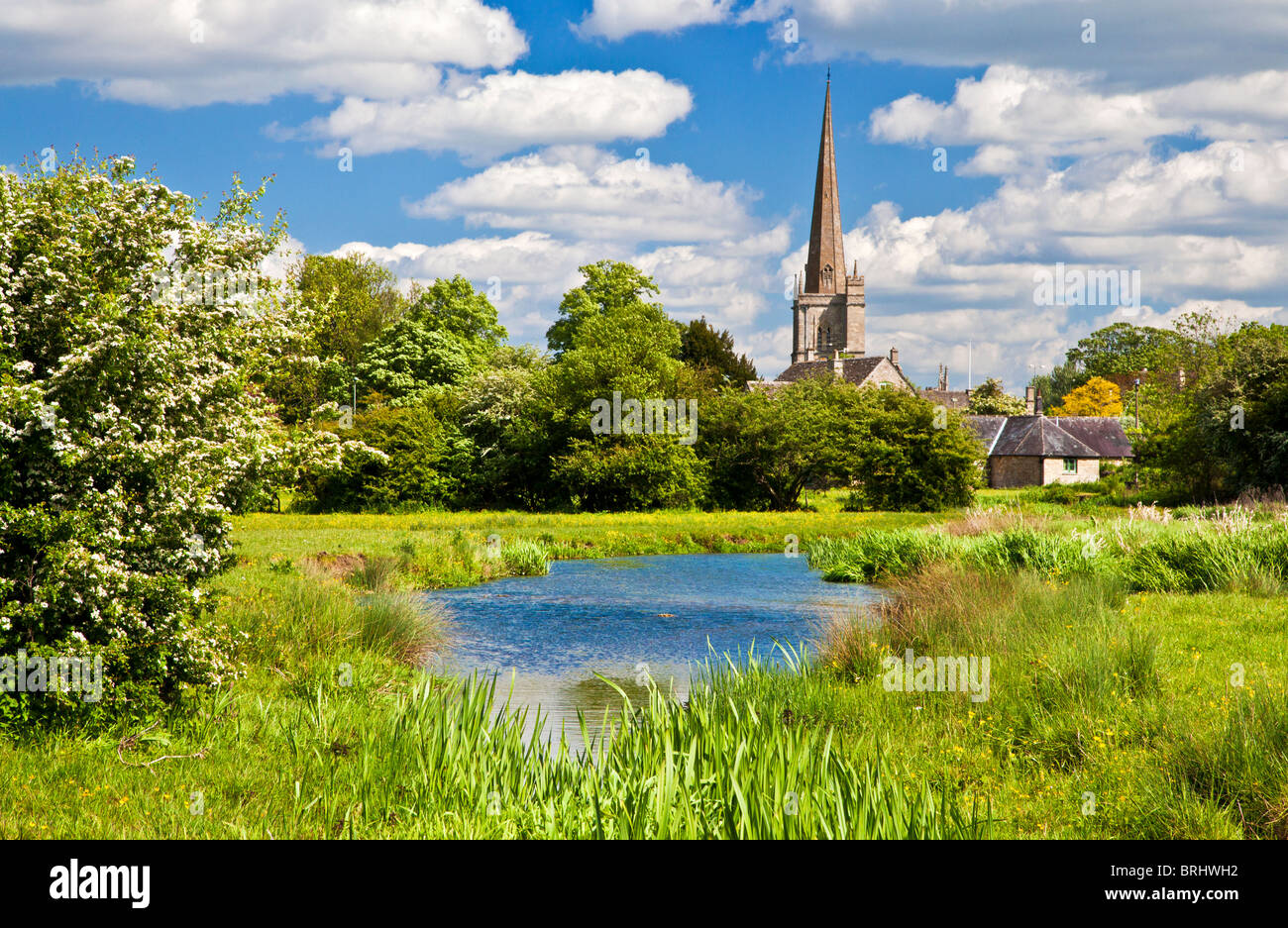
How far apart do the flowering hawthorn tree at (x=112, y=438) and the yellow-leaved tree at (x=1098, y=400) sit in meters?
96.0

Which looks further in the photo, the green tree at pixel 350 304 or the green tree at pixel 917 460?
the green tree at pixel 350 304

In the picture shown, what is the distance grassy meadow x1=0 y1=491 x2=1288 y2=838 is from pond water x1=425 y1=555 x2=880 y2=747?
3.06 feet

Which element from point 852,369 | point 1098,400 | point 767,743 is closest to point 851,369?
point 852,369

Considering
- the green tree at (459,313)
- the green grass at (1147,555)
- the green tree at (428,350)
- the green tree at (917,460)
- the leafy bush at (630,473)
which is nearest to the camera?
the green grass at (1147,555)

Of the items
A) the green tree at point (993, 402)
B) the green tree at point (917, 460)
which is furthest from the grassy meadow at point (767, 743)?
the green tree at point (993, 402)

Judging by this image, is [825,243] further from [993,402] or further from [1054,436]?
[1054,436]

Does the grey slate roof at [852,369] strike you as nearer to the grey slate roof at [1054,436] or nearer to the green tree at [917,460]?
the grey slate roof at [1054,436]

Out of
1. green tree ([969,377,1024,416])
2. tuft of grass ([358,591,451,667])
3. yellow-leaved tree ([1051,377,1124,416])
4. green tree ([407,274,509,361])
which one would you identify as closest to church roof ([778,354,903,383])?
green tree ([969,377,1024,416])

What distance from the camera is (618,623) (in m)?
18.5

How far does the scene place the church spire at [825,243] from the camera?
373 ft

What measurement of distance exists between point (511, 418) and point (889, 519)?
20.1 m

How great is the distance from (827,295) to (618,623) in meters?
104
